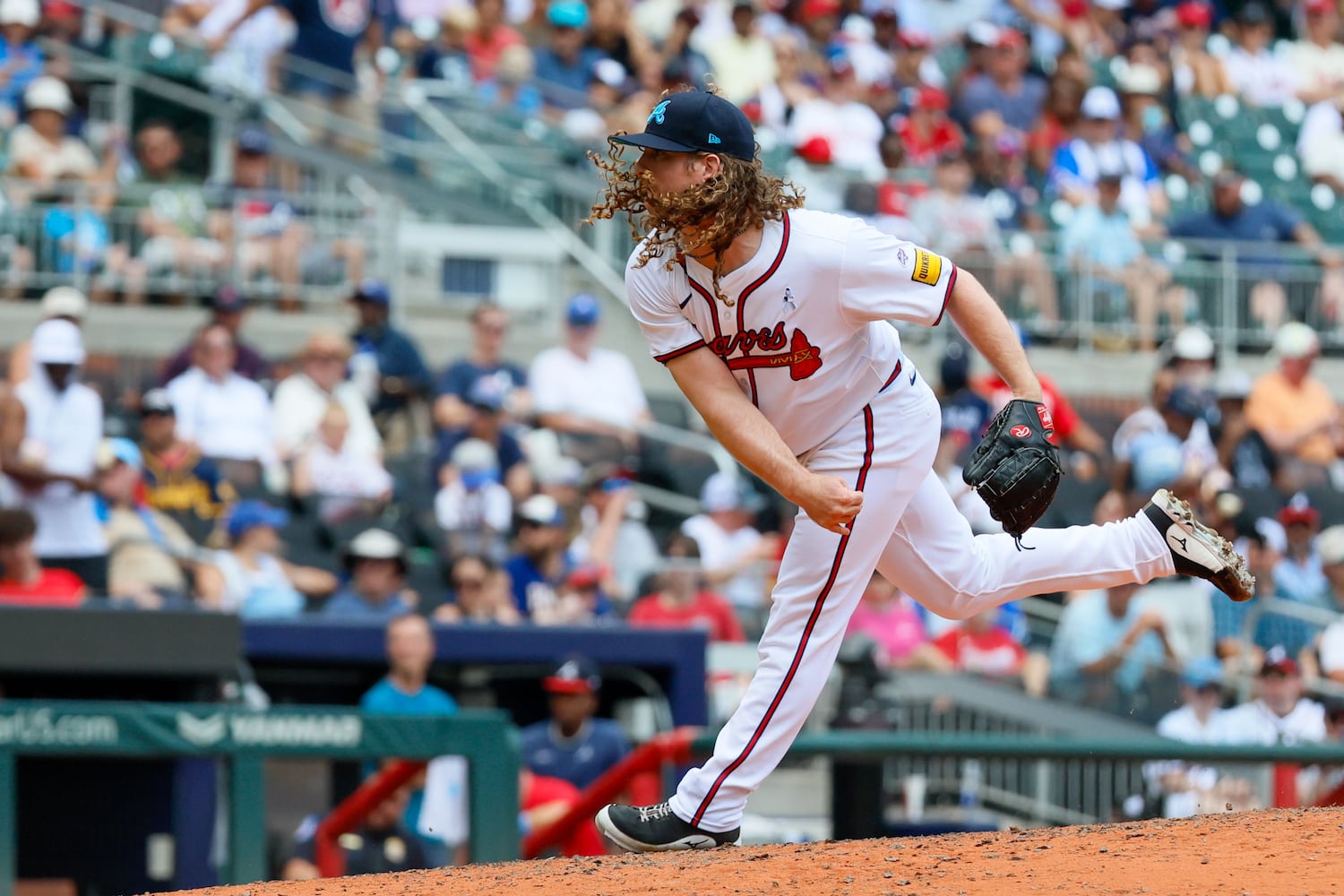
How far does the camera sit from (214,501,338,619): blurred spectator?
8656 millimetres

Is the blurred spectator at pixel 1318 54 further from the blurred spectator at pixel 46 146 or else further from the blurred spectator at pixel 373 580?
the blurred spectator at pixel 373 580

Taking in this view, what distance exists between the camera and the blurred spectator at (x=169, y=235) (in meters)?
11.0

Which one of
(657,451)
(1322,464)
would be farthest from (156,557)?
(1322,464)

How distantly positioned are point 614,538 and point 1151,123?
7530mm

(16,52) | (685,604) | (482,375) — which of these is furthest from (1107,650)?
(16,52)

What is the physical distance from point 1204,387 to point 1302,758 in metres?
4.60

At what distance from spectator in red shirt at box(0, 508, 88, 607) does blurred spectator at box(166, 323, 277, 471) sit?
5.41ft

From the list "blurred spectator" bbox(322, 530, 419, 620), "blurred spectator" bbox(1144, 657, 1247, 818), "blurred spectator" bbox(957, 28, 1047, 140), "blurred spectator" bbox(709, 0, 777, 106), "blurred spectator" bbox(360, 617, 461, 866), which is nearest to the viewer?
"blurred spectator" bbox(360, 617, 461, 866)

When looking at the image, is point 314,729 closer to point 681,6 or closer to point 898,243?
point 898,243

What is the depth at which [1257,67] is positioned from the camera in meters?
16.5

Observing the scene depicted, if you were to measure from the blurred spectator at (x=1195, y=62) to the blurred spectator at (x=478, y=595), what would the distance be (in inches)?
363

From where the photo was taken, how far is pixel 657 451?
36.3ft

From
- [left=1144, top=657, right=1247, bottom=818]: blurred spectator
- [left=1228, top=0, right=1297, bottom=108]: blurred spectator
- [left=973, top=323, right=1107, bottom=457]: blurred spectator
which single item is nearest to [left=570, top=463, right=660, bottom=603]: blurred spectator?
[left=973, top=323, right=1107, bottom=457]: blurred spectator

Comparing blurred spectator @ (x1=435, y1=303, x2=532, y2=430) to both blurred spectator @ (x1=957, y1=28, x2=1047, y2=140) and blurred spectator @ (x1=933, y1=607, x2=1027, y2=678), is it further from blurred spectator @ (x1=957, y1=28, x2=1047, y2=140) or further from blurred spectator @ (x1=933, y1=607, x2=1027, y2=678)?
blurred spectator @ (x1=957, y1=28, x2=1047, y2=140)
